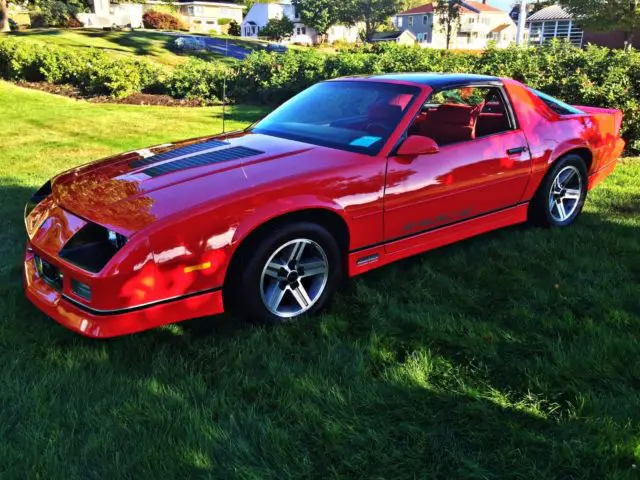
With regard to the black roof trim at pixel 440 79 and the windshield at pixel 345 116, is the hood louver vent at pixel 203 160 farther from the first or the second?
the black roof trim at pixel 440 79

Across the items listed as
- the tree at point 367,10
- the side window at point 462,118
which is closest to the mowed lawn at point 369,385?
the side window at point 462,118

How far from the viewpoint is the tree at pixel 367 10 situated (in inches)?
2630

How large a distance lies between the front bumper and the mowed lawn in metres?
0.21

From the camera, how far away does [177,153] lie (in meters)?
4.01

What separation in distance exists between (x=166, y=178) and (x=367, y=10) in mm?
70439

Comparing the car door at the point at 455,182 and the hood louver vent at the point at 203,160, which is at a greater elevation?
the hood louver vent at the point at 203,160

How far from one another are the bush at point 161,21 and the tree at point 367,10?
19.1m

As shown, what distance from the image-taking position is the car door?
12.4ft

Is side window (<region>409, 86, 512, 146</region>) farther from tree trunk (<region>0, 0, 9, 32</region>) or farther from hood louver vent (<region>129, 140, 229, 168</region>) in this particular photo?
tree trunk (<region>0, 0, 9, 32</region>)

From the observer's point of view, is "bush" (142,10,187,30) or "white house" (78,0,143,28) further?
"bush" (142,10,187,30)

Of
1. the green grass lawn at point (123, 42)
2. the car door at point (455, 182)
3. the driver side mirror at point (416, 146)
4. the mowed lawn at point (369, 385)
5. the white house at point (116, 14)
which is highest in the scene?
the white house at point (116, 14)

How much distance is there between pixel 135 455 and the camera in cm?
232

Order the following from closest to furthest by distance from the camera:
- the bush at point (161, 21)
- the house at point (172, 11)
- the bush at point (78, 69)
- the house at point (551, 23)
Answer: the bush at point (78, 69), the house at point (551, 23), the house at point (172, 11), the bush at point (161, 21)

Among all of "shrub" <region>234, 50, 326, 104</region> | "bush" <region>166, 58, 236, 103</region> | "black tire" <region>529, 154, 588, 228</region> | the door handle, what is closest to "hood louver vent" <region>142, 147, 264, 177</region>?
the door handle
